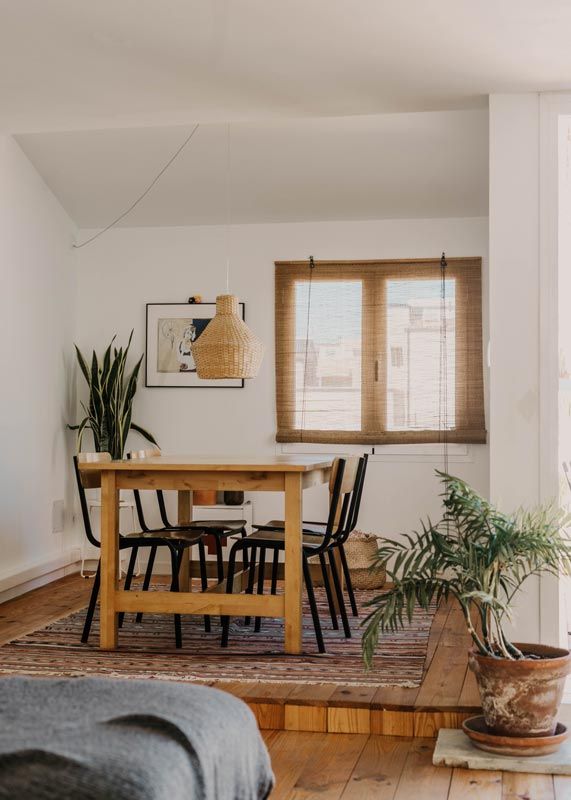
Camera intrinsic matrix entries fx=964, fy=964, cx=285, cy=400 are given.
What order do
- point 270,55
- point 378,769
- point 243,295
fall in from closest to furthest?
point 378,769, point 270,55, point 243,295

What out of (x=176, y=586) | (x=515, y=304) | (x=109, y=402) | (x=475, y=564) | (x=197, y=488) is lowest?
(x=176, y=586)

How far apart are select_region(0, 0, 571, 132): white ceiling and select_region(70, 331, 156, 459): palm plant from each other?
255 cm

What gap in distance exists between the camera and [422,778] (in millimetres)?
2840

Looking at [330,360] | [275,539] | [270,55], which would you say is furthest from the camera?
[330,360]

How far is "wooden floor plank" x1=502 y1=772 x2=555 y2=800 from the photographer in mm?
2681

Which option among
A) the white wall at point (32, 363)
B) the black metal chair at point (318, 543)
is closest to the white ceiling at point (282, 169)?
the white wall at point (32, 363)

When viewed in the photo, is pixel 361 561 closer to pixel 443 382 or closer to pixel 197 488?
pixel 443 382

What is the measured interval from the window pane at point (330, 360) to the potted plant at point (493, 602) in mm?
3439

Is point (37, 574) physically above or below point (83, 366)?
below

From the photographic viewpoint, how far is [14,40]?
→ 3684mm

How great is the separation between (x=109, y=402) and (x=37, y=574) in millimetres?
1249

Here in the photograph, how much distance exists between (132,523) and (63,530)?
482 millimetres

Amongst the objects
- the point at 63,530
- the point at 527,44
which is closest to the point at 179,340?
the point at 63,530

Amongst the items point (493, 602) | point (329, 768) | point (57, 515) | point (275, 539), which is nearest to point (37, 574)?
point (57, 515)
